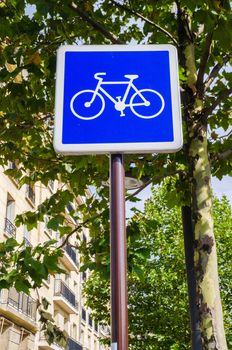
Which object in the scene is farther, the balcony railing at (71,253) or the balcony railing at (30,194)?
the balcony railing at (71,253)

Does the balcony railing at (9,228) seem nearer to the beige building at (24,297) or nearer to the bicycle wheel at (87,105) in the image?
the beige building at (24,297)

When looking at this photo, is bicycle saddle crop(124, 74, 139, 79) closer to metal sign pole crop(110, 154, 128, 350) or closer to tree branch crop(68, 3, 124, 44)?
metal sign pole crop(110, 154, 128, 350)

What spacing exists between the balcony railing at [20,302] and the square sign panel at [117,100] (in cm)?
1781

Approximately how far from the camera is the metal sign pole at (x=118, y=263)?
1847mm

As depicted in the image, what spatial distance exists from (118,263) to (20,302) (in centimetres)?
2057

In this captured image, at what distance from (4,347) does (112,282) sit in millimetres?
18800

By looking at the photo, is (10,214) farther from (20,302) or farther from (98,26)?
(98,26)

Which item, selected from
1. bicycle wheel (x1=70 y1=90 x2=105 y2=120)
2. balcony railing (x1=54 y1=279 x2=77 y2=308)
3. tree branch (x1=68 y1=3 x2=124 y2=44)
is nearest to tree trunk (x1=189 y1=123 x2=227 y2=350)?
tree branch (x1=68 y1=3 x2=124 y2=44)

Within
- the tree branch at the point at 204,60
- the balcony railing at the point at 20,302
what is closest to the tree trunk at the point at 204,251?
the tree branch at the point at 204,60

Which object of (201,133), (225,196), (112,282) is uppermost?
(225,196)

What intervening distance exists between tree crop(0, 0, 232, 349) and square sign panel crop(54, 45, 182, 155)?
186 cm

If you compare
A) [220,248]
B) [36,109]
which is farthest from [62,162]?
[220,248]

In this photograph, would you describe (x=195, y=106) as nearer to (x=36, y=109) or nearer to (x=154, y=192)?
(x=36, y=109)

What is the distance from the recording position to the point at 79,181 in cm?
676
